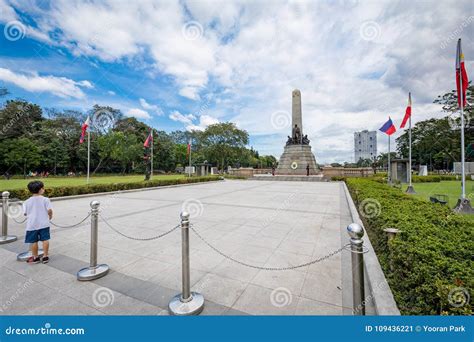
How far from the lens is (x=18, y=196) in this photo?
1030 centimetres

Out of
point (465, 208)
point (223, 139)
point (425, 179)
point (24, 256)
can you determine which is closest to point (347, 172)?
point (425, 179)

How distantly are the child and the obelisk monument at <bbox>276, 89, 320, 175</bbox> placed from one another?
29.0 metres

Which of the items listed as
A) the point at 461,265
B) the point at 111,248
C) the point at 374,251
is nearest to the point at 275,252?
the point at 374,251

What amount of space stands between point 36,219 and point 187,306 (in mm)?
3288

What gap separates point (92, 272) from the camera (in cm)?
342

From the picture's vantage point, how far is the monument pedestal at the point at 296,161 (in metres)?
30.3

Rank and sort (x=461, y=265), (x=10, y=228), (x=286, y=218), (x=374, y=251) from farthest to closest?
(x=286, y=218) → (x=10, y=228) → (x=374, y=251) → (x=461, y=265)

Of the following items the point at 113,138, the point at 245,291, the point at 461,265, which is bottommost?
the point at 245,291

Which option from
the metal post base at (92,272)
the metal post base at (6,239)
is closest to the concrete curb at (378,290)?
the metal post base at (92,272)

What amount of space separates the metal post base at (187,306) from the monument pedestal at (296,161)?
95.1 feet

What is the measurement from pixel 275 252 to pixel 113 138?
41675 mm

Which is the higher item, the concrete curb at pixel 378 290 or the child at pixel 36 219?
the child at pixel 36 219

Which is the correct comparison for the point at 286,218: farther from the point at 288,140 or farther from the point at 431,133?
the point at 431,133

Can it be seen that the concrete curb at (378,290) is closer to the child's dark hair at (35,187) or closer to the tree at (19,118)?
the child's dark hair at (35,187)
